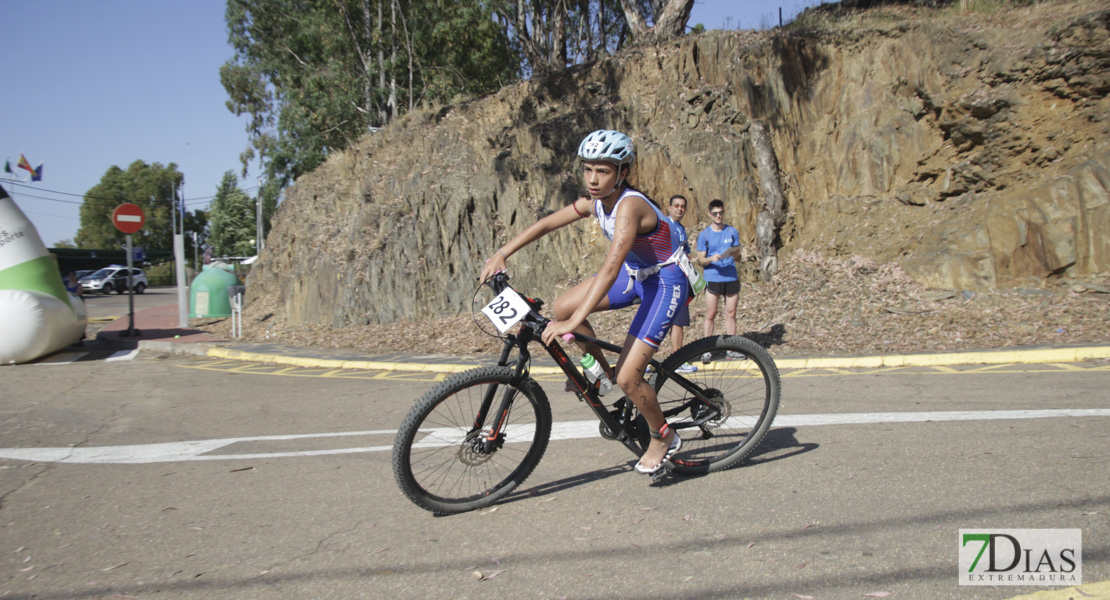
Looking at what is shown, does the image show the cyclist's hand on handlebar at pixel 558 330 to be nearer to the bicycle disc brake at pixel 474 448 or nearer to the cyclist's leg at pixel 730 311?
the bicycle disc brake at pixel 474 448

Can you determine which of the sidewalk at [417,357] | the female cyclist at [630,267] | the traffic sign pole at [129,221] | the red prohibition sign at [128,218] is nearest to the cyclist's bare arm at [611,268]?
the female cyclist at [630,267]

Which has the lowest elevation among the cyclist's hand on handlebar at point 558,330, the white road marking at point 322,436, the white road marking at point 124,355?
the white road marking at point 322,436

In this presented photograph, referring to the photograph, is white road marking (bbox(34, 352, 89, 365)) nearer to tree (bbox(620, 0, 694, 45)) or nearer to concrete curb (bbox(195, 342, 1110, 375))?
concrete curb (bbox(195, 342, 1110, 375))

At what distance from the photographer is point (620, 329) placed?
38.8ft

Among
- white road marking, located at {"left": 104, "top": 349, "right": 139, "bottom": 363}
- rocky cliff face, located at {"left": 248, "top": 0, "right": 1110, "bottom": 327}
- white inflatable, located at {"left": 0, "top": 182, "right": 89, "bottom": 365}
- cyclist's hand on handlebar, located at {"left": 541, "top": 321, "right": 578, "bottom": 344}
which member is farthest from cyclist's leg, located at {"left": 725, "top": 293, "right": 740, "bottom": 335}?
white inflatable, located at {"left": 0, "top": 182, "right": 89, "bottom": 365}

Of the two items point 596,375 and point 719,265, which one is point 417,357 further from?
point 596,375

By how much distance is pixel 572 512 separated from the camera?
12.6ft

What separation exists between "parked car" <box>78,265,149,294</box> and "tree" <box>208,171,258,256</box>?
22548 mm

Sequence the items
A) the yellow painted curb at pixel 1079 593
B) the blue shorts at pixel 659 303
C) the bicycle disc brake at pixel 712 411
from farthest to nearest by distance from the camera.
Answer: the bicycle disc brake at pixel 712 411
the blue shorts at pixel 659 303
the yellow painted curb at pixel 1079 593

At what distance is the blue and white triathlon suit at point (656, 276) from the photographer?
402 cm

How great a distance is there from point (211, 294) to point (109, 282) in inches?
1186

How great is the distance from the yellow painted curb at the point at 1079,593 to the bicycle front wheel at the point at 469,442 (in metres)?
2.35

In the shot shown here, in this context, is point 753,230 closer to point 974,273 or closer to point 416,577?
point 974,273

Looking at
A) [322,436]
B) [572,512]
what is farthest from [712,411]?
[322,436]
